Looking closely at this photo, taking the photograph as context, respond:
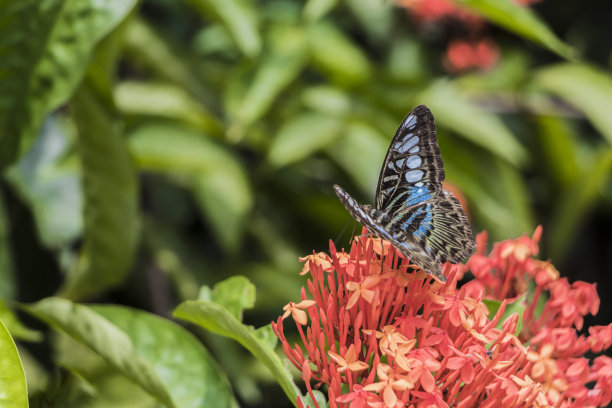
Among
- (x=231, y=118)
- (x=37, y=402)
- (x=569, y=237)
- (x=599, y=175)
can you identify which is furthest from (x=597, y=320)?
(x=37, y=402)

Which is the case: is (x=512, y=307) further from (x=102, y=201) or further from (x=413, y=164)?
(x=102, y=201)

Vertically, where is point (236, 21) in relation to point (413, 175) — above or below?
above

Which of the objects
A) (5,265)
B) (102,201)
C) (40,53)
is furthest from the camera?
(5,265)

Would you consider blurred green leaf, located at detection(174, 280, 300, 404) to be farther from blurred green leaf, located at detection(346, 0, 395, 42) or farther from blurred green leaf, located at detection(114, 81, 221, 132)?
blurred green leaf, located at detection(346, 0, 395, 42)

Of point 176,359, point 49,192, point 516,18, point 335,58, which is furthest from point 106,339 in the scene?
point 335,58

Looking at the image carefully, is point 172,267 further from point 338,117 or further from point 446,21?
point 446,21

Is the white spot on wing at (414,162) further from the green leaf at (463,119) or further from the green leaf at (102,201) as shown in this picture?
the green leaf at (463,119)

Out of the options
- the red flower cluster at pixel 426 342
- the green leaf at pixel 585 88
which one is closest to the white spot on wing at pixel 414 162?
the red flower cluster at pixel 426 342

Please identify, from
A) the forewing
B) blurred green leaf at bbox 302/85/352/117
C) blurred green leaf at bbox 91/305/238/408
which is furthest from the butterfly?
blurred green leaf at bbox 302/85/352/117
